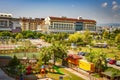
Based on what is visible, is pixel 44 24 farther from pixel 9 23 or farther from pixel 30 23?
pixel 9 23

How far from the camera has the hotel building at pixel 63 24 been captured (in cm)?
6869

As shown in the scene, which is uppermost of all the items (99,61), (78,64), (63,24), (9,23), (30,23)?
(30,23)

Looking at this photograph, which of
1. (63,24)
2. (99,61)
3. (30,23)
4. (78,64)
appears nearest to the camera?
(99,61)

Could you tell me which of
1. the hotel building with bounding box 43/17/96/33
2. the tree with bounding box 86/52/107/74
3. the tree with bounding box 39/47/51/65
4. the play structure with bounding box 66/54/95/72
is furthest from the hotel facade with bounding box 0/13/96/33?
the tree with bounding box 86/52/107/74

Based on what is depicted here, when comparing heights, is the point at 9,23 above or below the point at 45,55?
above

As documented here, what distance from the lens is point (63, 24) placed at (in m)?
71.4

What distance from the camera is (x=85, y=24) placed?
7925cm

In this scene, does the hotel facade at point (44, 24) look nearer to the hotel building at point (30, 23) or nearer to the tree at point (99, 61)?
the hotel building at point (30, 23)

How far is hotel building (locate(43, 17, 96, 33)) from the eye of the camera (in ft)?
225

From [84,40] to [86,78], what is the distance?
27051mm

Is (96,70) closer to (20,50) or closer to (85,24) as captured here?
(20,50)

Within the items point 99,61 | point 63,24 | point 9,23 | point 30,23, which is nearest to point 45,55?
point 99,61

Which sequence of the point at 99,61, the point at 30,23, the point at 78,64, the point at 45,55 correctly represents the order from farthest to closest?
the point at 30,23 → the point at 78,64 → the point at 45,55 → the point at 99,61

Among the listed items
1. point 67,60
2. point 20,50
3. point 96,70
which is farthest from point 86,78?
point 20,50
